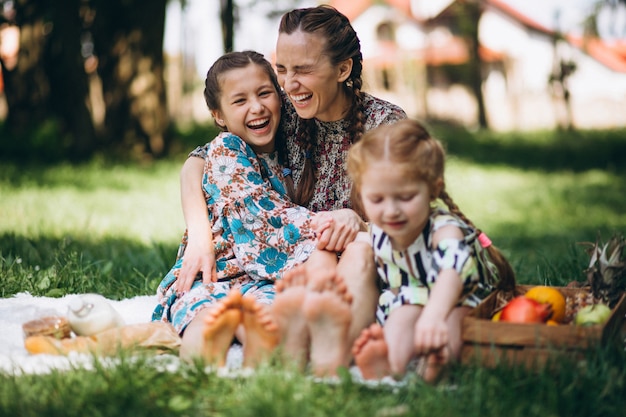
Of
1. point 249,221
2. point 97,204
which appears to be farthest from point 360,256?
point 97,204

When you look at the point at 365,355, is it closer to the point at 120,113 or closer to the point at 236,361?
the point at 236,361

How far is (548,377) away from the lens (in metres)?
2.36

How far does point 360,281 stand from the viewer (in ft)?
9.25

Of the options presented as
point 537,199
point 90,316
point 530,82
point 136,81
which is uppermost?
point 530,82

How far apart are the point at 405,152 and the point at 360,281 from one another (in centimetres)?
54

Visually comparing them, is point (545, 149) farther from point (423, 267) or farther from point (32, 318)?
point (32, 318)

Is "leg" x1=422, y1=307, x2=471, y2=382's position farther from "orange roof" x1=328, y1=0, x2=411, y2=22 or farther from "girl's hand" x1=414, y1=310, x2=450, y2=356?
"orange roof" x1=328, y1=0, x2=411, y2=22

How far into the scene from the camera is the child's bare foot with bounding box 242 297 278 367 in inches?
99.0

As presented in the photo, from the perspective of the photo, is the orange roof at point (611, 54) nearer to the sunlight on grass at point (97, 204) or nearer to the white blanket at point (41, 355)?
the sunlight on grass at point (97, 204)

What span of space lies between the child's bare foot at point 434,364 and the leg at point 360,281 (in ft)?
1.12

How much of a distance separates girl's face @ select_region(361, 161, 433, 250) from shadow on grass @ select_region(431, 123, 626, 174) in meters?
8.95

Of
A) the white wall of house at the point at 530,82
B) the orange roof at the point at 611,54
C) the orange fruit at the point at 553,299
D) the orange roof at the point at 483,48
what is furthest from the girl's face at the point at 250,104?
the orange roof at the point at 611,54

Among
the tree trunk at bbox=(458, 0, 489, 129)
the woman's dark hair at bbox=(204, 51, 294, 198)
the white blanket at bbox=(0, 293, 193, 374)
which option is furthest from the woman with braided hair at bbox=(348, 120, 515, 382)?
the tree trunk at bbox=(458, 0, 489, 129)

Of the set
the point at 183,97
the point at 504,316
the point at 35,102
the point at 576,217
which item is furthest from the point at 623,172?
the point at 183,97
